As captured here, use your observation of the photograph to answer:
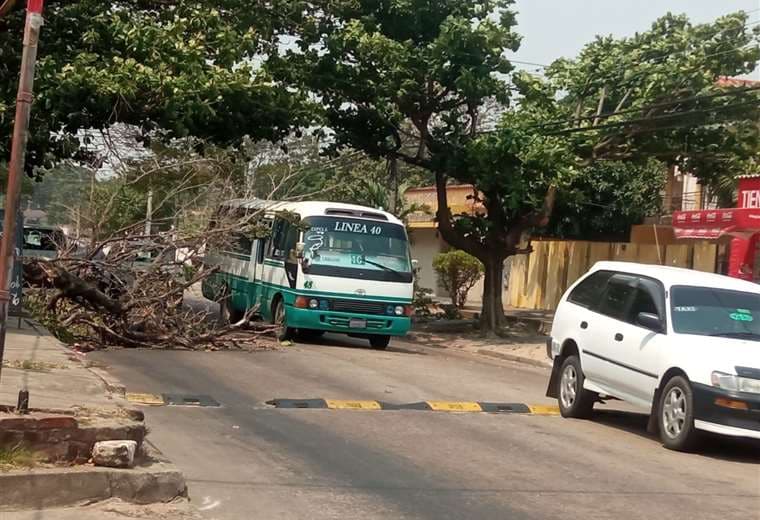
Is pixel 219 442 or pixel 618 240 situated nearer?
pixel 219 442

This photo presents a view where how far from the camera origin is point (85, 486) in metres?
6.89

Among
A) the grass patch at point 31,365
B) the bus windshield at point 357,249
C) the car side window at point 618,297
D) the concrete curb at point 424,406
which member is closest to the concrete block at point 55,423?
the grass patch at point 31,365

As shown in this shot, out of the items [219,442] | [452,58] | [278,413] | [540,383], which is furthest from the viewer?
[452,58]

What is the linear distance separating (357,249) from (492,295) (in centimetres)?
783

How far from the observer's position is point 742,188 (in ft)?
75.7

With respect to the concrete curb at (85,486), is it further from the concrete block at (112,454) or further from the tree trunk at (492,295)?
the tree trunk at (492,295)

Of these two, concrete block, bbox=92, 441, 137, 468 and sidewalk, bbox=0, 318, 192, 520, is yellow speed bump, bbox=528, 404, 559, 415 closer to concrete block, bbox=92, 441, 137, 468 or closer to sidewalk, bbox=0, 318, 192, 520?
sidewalk, bbox=0, 318, 192, 520

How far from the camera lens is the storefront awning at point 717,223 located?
68.9 feet

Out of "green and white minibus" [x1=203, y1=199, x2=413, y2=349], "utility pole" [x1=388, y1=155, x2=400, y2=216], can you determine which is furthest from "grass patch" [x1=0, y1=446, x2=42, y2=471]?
"utility pole" [x1=388, y1=155, x2=400, y2=216]

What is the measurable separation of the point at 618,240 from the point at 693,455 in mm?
27245

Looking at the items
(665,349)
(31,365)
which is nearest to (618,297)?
(665,349)

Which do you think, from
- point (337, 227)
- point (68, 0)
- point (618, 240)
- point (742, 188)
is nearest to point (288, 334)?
point (337, 227)

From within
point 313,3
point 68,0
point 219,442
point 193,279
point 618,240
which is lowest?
point 219,442

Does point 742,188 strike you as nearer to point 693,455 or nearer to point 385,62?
point 385,62
